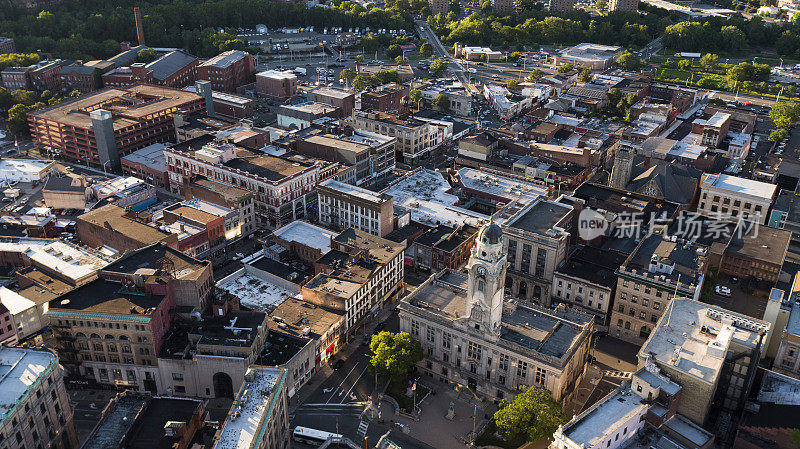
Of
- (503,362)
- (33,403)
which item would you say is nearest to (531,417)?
(503,362)

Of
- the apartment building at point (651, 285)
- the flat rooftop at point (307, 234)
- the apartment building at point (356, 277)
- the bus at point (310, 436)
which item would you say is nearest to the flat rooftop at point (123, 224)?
the flat rooftop at point (307, 234)

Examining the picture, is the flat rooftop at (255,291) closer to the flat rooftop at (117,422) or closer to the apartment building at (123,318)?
the apartment building at (123,318)

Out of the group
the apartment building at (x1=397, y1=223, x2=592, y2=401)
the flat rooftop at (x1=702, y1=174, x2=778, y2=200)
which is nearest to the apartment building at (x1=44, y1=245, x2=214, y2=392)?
the apartment building at (x1=397, y1=223, x2=592, y2=401)

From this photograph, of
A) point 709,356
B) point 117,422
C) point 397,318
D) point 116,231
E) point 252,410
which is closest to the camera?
point 252,410

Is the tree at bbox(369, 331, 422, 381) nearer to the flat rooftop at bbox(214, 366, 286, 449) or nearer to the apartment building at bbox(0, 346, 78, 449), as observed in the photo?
the flat rooftop at bbox(214, 366, 286, 449)

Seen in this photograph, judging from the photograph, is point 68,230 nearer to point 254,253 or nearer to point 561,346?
point 254,253

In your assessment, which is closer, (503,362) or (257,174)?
(503,362)

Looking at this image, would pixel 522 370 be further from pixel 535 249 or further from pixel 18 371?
pixel 18 371
